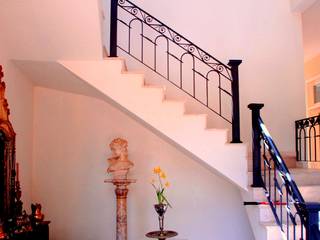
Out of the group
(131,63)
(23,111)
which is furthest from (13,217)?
(131,63)

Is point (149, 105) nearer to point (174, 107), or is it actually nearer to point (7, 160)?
point (174, 107)

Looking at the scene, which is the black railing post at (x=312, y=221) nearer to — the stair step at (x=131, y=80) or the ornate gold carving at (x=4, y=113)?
the stair step at (x=131, y=80)

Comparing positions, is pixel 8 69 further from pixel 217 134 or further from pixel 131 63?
pixel 217 134

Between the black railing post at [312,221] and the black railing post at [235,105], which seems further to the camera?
the black railing post at [235,105]

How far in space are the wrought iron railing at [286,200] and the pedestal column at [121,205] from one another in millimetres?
1689

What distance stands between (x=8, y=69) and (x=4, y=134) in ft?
2.67

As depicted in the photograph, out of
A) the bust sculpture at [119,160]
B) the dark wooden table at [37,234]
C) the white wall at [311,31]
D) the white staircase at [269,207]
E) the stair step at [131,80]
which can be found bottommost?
the dark wooden table at [37,234]

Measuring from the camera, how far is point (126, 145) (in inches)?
214

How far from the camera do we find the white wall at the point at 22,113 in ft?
15.3

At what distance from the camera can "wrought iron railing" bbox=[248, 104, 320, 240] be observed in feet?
10.0

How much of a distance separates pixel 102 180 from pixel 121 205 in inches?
25.3

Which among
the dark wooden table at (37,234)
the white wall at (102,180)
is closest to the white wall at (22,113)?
the white wall at (102,180)

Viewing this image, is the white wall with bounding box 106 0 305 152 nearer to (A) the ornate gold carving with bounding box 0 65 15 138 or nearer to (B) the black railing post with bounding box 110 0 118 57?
(B) the black railing post with bounding box 110 0 118 57

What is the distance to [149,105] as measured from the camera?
4746 millimetres
